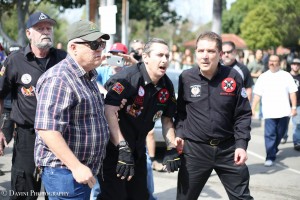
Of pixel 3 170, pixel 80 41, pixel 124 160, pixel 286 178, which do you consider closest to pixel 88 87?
Answer: pixel 80 41

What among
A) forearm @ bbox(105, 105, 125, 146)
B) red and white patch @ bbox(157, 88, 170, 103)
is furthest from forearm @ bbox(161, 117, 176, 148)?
forearm @ bbox(105, 105, 125, 146)

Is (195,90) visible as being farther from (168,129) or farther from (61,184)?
(61,184)

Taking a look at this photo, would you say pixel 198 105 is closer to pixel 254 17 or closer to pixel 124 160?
pixel 124 160

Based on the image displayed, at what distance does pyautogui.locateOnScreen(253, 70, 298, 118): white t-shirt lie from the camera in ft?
28.5

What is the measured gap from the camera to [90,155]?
319 cm

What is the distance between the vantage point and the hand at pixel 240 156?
13.6ft

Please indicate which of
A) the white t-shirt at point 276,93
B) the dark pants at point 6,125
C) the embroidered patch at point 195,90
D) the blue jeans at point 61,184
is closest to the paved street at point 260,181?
the dark pants at point 6,125

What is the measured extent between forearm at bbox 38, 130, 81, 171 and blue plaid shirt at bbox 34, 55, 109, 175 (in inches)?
1.8

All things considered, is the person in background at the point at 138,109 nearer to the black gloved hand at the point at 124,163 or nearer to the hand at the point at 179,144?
the hand at the point at 179,144

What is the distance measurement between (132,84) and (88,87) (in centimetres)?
88

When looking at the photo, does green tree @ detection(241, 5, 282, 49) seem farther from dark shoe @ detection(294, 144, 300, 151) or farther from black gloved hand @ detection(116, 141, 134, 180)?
black gloved hand @ detection(116, 141, 134, 180)

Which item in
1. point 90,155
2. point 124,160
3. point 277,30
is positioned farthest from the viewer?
point 277,30

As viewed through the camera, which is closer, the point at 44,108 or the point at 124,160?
the point at 44,108

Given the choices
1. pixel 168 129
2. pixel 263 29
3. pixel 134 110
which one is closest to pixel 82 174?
pixel 134 110
